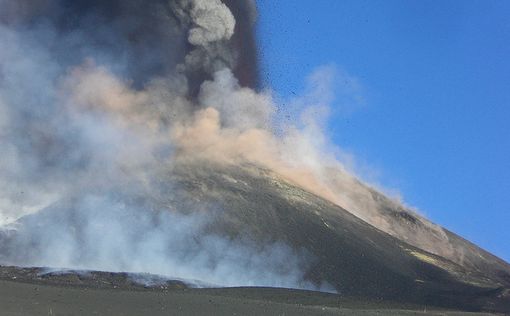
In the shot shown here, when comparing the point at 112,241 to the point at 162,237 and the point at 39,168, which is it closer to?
the point at 162,237

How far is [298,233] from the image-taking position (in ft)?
164

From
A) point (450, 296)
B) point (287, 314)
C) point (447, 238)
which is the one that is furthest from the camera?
point (447, 238)

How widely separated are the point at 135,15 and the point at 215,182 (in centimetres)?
2216

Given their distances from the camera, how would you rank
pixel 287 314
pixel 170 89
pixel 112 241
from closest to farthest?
pixel 287 314 < pixel 112 241 < pixel 170 89

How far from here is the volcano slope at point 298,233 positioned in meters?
44.8

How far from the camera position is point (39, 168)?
52.5 m

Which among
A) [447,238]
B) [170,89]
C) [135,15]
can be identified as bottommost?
[447,238]

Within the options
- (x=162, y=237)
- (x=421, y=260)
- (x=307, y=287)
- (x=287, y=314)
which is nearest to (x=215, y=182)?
(x=162, y=237)

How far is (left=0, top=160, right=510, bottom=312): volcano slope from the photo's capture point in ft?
147

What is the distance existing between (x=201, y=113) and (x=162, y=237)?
20.7 m

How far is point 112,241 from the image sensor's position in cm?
4462

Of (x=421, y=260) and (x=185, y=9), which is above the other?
(x=185, y=9)

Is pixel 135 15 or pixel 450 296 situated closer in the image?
pixel 450 296

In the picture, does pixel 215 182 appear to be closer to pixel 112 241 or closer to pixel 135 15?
pixel 112 241
